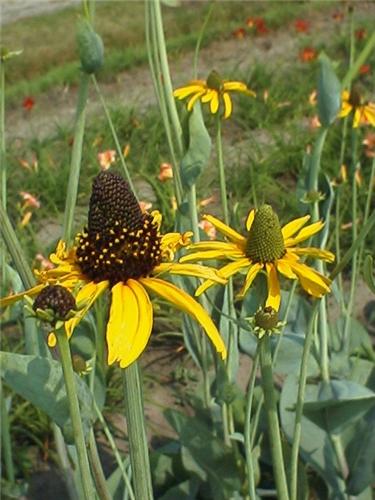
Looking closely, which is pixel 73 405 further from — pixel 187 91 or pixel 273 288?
pixel 187 91

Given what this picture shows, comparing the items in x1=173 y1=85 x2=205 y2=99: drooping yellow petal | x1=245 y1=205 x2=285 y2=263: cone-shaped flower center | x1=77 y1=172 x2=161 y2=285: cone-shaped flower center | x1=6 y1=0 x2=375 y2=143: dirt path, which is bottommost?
x1=6 y1=0 x2=375 y2=143: dirt path

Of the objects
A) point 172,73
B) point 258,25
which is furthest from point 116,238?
point 258,25

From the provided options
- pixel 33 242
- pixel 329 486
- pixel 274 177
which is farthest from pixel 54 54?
pixel 329 486

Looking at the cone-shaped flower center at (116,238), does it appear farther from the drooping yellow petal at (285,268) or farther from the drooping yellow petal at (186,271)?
the drooping yellow petal at (285,268)

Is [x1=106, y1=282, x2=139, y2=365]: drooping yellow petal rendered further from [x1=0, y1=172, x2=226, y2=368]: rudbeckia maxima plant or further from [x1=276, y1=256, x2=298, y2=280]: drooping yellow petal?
[x1=276, y1=256, x2=298, y2=280]: drooping yellow petal

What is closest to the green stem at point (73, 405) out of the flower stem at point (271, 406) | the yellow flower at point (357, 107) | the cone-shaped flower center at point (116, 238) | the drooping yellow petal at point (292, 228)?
the cone-shaped flower center at point (116, 238)

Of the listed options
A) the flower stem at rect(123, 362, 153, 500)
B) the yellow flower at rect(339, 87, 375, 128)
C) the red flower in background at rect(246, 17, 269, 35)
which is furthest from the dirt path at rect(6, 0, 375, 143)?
the flower stem at rect(123, 362, 153, 500)
